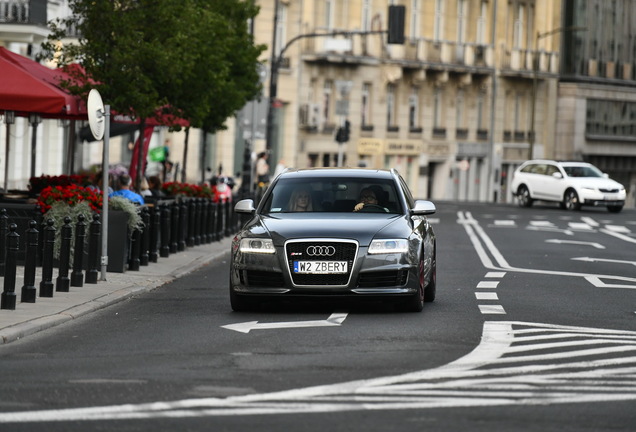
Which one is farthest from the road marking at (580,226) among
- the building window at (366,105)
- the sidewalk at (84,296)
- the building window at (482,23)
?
the building window at (482,23)

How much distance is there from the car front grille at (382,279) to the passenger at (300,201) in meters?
1.46

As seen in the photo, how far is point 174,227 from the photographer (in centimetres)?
2903

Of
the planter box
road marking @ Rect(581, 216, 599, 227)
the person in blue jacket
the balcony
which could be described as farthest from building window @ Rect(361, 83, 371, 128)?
the planter box

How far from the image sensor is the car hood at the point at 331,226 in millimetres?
16609

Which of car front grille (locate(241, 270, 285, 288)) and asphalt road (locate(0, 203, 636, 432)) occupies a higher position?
car front grille (locate(241, 270, 285, 288))

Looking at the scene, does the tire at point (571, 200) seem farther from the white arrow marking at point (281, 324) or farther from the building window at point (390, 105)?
the white arrow marking at point (281, 324)

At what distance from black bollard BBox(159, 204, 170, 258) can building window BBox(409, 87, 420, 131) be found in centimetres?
5531

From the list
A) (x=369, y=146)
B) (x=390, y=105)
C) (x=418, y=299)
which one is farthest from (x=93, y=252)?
(x=390, y=105)

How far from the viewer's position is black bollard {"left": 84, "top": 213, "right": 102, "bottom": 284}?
20969 millimetres

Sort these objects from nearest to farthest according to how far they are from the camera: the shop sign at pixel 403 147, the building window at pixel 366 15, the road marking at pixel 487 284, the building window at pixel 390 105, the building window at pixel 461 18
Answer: the road marking at pixel 487 284 → the building window at pixel 366 15 → the shop sign at pixel 403 147 → the building window at pixel 390 105 → the building window at pixel 461 18

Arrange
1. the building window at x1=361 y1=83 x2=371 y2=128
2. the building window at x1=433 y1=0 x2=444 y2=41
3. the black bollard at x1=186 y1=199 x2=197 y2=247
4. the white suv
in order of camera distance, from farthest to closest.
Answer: the building window at x1=433 y1=0 x2=444 y2=41, the building window at x1=361 y1=83 x2=371 y2=128, the white suv, the black bollard at x1=186 y1=199 x2=197 y2=247

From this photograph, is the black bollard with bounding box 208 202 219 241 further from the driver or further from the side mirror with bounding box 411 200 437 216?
the side mirror with bounding box 411 200 437 216

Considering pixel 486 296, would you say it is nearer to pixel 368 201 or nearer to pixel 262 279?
pixel 368 201

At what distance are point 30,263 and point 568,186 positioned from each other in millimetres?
44228
